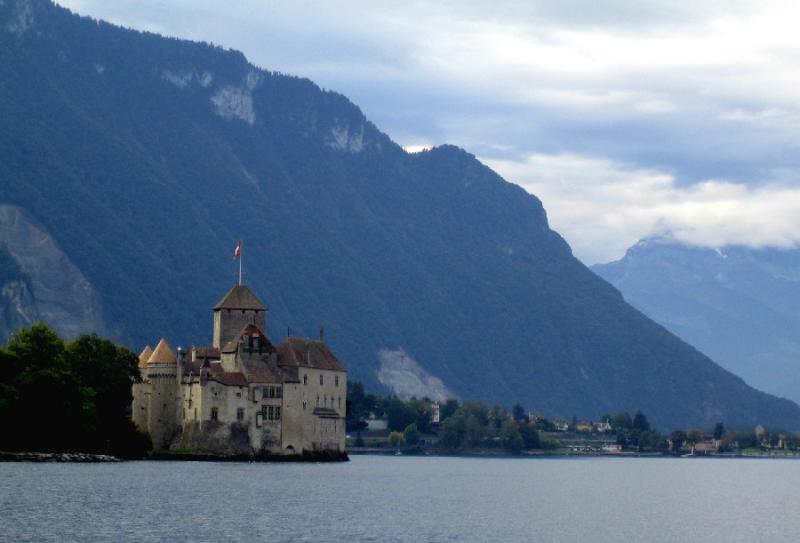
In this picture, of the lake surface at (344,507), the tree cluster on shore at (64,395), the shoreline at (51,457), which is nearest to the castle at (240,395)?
the lake surface at (344,507)

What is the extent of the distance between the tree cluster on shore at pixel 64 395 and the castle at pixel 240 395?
6.41 meters

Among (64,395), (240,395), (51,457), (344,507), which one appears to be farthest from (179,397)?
(344,507)

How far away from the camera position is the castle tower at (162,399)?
163 meters

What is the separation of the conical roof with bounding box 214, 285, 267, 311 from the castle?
150mm

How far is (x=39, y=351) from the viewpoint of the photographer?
144 m

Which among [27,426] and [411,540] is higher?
[27,426]

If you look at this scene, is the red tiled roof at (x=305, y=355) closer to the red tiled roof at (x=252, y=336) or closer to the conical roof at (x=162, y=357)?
the red tiled roof at (x=252, y=336)

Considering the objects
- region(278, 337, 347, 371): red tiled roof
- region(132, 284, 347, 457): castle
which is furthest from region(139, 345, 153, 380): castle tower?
region(278, 337, 347, 371): red tiled roof

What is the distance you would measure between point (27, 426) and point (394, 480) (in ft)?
99.4

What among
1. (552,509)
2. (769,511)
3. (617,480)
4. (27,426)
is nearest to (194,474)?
(27,426)

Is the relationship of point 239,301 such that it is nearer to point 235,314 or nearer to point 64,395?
point 235,314

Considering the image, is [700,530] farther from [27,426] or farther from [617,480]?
[617,480]

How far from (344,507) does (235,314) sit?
63970 millimetres

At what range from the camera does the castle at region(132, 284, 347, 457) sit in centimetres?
15875
